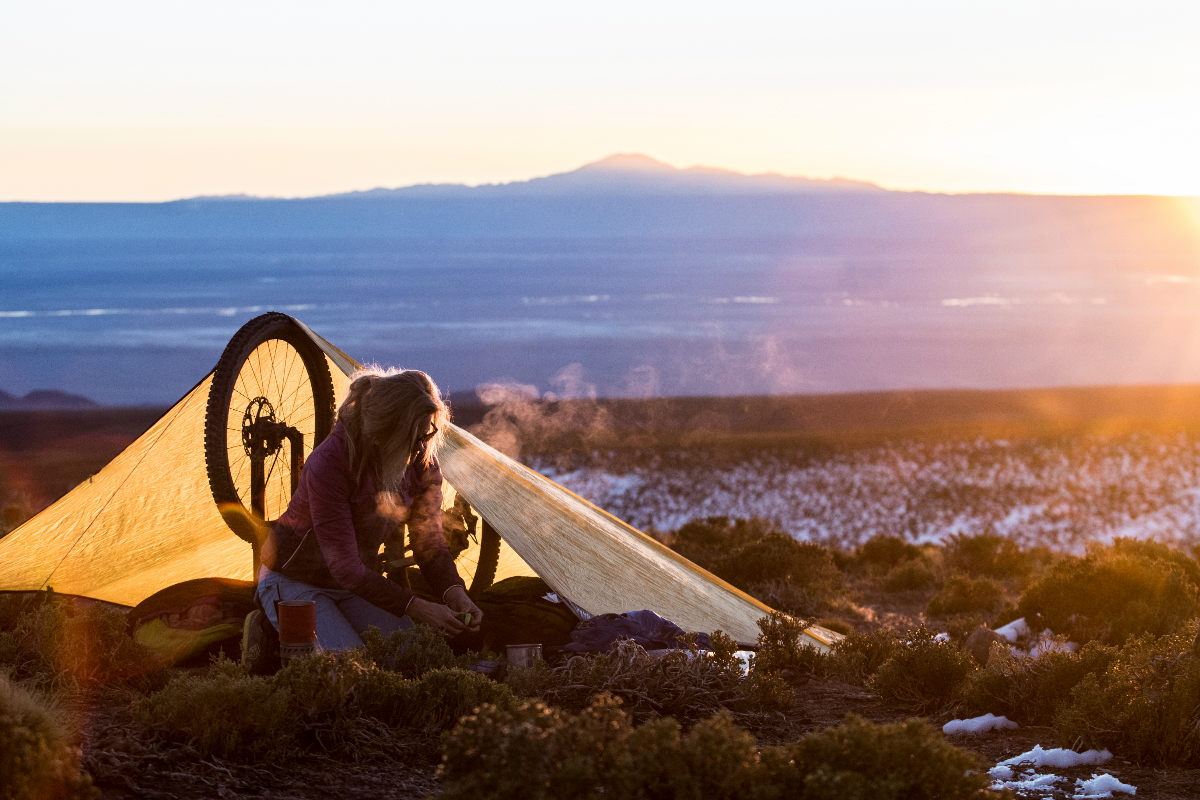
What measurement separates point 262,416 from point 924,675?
151 inches

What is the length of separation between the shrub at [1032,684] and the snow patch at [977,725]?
0.13 meters

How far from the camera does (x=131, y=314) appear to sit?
498 ft

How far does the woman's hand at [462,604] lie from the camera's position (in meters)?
4.95

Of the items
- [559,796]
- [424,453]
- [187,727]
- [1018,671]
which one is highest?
[424,453]

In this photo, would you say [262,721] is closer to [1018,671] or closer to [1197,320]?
[1018,671]

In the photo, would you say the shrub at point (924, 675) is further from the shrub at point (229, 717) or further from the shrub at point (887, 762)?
the shrub at point (229, 717)

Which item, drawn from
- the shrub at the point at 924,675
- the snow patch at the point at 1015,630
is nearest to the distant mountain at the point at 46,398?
the snow patch at the point at 1015,630

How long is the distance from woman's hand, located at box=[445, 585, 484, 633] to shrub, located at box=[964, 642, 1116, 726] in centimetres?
250

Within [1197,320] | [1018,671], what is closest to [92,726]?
[1018,671]

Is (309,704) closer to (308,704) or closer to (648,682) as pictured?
(308,704)

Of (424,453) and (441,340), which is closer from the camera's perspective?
(424,453)

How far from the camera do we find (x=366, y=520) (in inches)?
186

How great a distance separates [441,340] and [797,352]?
44.0 m

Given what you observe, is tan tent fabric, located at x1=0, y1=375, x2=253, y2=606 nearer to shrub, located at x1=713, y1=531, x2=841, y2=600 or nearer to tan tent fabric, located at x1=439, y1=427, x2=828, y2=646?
tan tent fabric, located at x1=439, y1=427, x2=828, y2=646
